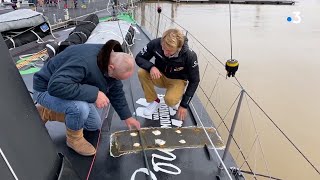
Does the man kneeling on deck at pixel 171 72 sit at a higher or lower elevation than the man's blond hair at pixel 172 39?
lower

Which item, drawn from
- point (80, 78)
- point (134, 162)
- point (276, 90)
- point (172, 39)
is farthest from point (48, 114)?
point (276, 90)

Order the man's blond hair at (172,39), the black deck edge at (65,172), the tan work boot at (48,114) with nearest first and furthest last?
the black deck edge at (65,172) → the tan work boot at (48,114) → the man's blond hair at (172,39)

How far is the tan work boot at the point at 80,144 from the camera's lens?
238cm

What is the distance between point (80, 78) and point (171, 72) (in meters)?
1.24

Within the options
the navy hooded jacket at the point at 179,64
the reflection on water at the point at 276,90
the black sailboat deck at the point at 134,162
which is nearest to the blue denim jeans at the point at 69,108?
the black sailboat deck at the point at 134,162

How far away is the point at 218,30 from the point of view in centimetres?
1211

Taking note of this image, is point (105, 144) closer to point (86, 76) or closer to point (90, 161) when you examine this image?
point (90, 161)

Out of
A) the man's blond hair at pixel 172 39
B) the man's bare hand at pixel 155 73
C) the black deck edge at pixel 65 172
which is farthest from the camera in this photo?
the man's bare hand at pixel 155 73

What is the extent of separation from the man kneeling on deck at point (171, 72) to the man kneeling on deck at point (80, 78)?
0.72 m

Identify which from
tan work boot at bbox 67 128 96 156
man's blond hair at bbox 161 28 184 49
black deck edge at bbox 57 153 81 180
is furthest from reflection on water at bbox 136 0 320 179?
black deck edge at bbox 57 153 81 180

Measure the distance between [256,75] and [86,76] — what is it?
5.85 m

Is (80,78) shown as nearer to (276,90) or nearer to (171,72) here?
(171,72)

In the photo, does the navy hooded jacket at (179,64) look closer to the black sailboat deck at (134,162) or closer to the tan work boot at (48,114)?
the black sailboat deck at (134,162)

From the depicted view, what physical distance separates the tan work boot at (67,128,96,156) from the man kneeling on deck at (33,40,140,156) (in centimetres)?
1
